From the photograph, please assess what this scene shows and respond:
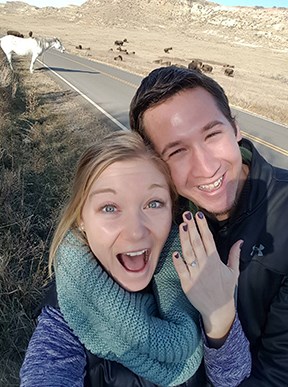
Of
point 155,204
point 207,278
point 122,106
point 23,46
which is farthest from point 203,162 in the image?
point 23,46

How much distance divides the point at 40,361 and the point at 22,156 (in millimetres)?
5602

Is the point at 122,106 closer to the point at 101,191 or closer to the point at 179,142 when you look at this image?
the point at 179,142

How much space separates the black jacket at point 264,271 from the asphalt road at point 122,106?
Result: 7145 millimetres

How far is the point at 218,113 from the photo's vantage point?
216 cm

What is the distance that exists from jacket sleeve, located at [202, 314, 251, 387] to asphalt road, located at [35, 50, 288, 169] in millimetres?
7473

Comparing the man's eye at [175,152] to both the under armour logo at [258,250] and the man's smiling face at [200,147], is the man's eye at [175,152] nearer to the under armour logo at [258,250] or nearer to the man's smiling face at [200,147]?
the man's smiling face at [200,147]

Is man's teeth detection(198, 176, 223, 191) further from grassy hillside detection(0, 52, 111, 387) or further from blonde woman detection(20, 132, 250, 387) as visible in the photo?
grassy hillside detection(0, 52, 111, 387)

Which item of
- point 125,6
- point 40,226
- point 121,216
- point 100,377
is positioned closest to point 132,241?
point 121,216

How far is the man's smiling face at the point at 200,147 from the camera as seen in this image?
2100 mm

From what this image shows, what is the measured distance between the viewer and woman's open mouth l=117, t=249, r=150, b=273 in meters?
1.84

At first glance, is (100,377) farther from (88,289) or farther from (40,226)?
(40,226)

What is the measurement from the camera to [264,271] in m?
1.87

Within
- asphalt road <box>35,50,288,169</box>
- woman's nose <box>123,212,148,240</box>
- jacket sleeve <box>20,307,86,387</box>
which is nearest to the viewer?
jacket sleeve <box>20,307,86,387</box>

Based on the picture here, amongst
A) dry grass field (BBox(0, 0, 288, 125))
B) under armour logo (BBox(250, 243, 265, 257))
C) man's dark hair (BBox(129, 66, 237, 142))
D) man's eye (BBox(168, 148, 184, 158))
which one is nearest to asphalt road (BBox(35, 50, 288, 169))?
man's dark hair (BBox(129, 66, 237, 142))
